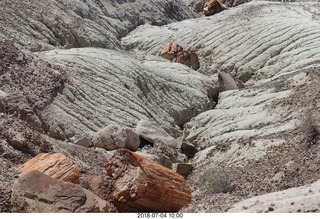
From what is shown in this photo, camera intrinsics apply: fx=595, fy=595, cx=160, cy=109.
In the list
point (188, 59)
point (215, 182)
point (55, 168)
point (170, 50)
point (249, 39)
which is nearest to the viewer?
point (55, 168)

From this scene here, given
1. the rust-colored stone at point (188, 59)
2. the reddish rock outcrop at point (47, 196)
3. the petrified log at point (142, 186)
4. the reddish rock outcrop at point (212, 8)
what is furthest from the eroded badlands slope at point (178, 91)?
the reddish rock outcrop at point (212, 8)

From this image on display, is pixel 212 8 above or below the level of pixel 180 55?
above

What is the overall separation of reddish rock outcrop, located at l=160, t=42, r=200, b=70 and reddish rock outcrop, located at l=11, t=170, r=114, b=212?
24.7 metres

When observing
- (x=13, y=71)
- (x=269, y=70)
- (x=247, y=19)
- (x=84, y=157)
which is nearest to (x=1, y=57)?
(x=13, y=71)

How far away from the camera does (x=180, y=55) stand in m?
36.2

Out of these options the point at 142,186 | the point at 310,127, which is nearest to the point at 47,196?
the point at 142,186

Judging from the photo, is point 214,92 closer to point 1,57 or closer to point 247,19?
point 247,19

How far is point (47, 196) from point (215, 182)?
5.67 meters

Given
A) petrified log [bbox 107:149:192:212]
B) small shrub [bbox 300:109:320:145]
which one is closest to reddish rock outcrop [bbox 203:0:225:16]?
small shrub [bbox 300:109:320:145]

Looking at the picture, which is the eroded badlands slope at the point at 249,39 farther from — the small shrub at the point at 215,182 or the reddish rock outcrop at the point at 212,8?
the small shrub at the point at 215,182

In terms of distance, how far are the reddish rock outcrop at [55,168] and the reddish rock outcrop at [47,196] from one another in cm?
168

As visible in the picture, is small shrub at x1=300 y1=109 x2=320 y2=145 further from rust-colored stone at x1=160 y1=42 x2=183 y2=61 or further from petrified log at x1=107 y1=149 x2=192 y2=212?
rust-colored stone at x1=160 y1=42 x2=183 y2=61

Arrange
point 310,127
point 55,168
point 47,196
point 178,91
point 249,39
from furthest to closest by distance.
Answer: point 249,39
point 178,91
point 310,127
point 55,168
point 47,196

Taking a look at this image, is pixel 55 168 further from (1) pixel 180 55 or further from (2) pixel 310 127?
(1) pixel 180 55
